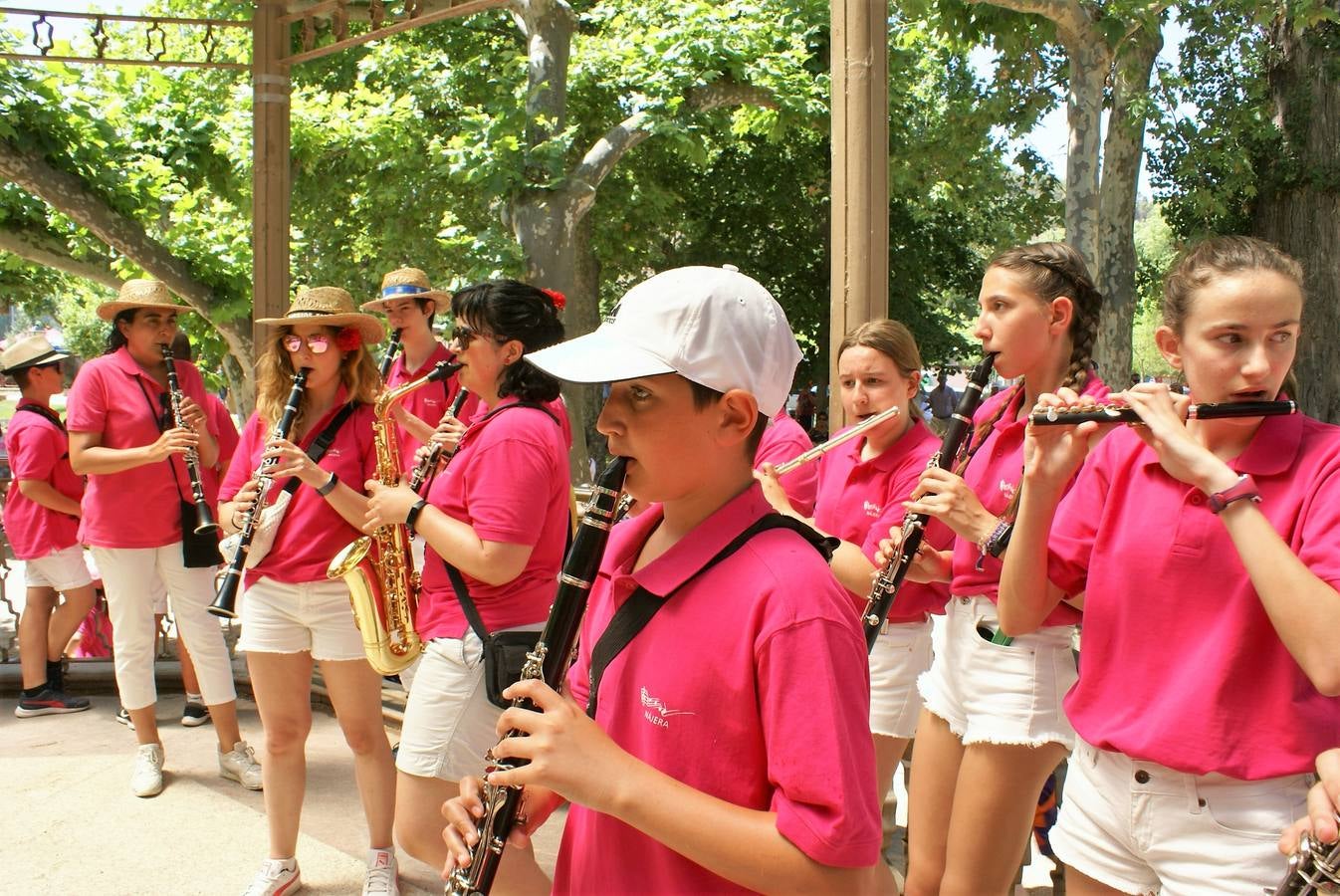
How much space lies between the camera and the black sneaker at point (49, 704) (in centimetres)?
648

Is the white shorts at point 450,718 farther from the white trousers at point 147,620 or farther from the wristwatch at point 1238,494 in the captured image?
the white trousers at point 147,620

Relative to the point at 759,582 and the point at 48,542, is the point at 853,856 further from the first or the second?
the point at 48,542

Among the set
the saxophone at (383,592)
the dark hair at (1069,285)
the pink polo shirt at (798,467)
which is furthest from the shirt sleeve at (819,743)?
the saxophone at (383,592)

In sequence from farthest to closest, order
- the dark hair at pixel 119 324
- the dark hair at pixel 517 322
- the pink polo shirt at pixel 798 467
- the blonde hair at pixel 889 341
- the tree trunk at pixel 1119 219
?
the tree trunk at pixel 1119 219 → the dark hair at pixel 119 324 → the pink polo shirt at pixel 798 467 → the blonde hair at pixel 889 341 → the dark hair at pixel 517 322

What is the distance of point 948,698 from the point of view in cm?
308

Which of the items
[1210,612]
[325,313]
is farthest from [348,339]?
[1210,612]

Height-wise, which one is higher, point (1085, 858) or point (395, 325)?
point (395, 325)

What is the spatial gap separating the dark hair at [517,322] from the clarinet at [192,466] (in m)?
2.35

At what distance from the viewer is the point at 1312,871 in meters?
1.87

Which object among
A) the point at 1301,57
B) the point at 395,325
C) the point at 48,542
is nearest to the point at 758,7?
the point at 1301,57

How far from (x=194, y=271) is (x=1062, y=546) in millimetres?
8541

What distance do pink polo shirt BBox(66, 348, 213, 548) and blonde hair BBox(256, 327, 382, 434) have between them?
1189 mm

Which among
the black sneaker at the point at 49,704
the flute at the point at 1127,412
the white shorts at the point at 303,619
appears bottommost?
the black sneaker at the point at 49,704

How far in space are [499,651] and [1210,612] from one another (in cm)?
181
